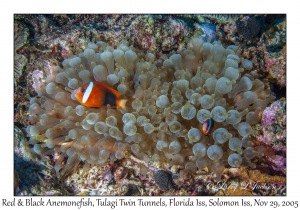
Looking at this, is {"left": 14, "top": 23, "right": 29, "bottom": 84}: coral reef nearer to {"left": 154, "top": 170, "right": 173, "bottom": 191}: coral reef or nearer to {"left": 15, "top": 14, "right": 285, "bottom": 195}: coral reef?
{"left": 15, "top": 14, "right": 285, "bottom": 195}: coral reef

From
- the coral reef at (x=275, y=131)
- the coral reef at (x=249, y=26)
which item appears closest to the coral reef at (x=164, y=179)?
the coral reef at (x=275, y=131)

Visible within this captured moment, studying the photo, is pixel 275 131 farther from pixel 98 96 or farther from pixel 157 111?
pixel 98 96

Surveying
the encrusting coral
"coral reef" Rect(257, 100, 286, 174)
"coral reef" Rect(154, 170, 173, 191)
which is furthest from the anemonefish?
"coral reef" Rect(154, 170, 173, 191)

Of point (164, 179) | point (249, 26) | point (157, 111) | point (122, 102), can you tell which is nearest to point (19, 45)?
point (122, 102)

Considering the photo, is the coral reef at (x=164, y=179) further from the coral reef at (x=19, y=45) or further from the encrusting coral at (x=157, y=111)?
the coral reef at (x=19, y=45)
